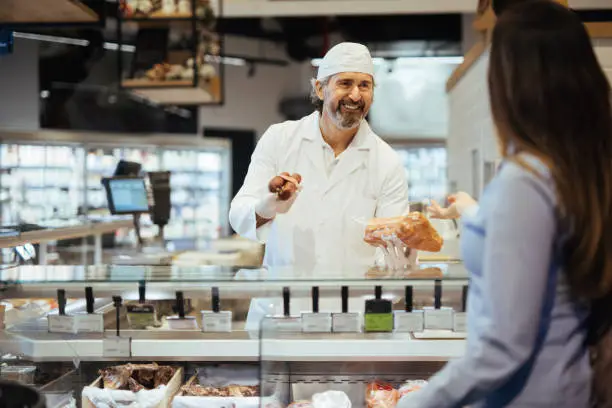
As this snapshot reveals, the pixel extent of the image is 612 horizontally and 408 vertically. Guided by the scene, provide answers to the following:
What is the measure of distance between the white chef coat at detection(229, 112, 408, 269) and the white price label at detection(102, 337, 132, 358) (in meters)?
0.94

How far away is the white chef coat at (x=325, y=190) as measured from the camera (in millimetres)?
2738

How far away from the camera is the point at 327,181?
2.81 m

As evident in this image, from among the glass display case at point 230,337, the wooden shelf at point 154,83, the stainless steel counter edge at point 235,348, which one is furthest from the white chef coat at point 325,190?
the wooden shelf at point 154,83

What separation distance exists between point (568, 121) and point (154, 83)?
16.7 feet

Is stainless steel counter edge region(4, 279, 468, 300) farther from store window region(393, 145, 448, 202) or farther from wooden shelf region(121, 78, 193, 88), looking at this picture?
store window region(393, 145, 448, 202)

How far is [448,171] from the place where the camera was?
7.00 meters

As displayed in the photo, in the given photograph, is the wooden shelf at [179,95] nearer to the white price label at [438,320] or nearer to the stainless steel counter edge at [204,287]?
the stainless steel counter edge at [204,287]

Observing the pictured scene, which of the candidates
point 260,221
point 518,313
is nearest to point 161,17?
point 260,221

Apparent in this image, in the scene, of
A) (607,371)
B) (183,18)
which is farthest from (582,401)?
(183,18)

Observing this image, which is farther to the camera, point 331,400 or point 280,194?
point 280,194

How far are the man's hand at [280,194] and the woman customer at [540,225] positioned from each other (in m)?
0.93

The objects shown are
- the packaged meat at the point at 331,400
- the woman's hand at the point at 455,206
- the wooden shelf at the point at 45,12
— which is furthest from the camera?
the wooden shelf at the point at 45,12

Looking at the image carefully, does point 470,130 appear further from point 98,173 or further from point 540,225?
point 98,173

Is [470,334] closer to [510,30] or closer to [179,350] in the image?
[510,30]
